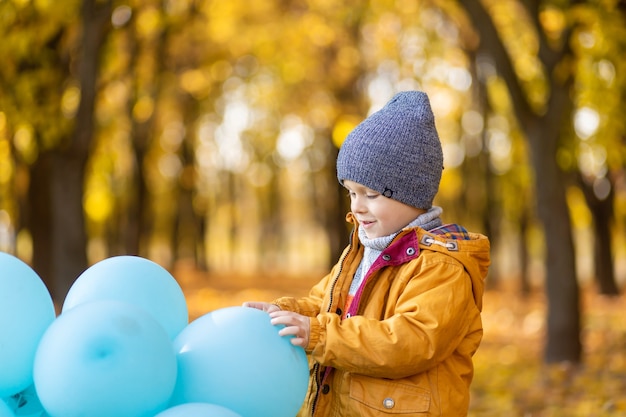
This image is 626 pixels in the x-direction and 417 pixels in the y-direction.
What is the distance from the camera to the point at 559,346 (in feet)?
29.0

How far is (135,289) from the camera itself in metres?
2.92

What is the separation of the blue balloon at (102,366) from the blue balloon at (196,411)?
0.26 ft

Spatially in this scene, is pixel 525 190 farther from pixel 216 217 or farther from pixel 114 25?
pixel 216 217

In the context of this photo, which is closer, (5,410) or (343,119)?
(5,410)

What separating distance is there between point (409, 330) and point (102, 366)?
3.16 ft

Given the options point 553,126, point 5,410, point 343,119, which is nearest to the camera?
point 5,410

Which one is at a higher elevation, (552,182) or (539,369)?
(552,182)

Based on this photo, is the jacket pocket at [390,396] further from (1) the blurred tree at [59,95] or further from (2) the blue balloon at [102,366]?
(1) the blurred tree at [59,95]

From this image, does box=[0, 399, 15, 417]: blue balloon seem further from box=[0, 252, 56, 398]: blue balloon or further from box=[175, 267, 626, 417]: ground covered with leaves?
box=[175, 267, 626, 417]: ground covered with leaves

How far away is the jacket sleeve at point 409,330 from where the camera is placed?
2.59 metres

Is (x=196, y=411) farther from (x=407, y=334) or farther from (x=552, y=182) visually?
(x=552, y=182)

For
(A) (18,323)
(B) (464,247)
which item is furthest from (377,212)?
(A) (18,323)

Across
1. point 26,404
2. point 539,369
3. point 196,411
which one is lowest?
point 539,369

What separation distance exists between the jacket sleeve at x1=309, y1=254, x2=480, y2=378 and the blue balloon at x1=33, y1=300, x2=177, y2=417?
1.84 feet
